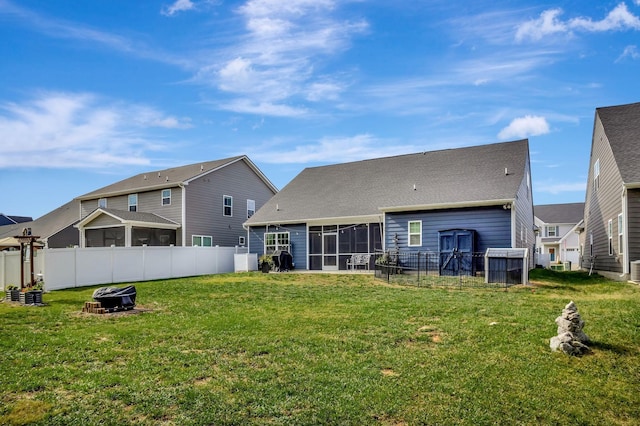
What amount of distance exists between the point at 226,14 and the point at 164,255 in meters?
12.4

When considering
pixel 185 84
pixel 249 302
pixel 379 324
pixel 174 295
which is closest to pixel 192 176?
pixel 185 84

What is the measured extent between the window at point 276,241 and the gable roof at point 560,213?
123 feet

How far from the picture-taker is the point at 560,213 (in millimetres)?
50938

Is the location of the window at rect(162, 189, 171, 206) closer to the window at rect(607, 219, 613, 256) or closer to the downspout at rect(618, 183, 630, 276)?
the window at rect(607, 219, 613, 256)

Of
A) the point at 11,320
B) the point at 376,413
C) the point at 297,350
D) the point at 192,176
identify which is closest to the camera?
the point at 376,413

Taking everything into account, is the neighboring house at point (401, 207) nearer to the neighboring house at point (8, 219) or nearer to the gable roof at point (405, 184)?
the gable roof at point (405, 184)

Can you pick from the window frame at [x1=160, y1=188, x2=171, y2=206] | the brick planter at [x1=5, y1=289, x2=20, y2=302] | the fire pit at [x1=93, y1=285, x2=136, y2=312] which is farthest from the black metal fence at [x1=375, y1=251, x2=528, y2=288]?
the window frame at [x1=160, y1=188, x2=171, y2=206]

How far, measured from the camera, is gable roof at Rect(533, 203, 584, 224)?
162ft

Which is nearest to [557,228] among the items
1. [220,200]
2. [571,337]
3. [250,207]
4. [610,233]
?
Result: [610,233]

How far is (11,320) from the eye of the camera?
32.5 feet

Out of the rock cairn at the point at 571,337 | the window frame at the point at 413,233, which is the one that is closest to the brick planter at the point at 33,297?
the rock cairn at the point at 571,337

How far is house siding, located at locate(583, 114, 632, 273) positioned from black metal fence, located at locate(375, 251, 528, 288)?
4929 millimetres

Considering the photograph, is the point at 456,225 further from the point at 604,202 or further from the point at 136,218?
the point at 136,218

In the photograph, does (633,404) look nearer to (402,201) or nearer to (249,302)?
(249,302)
